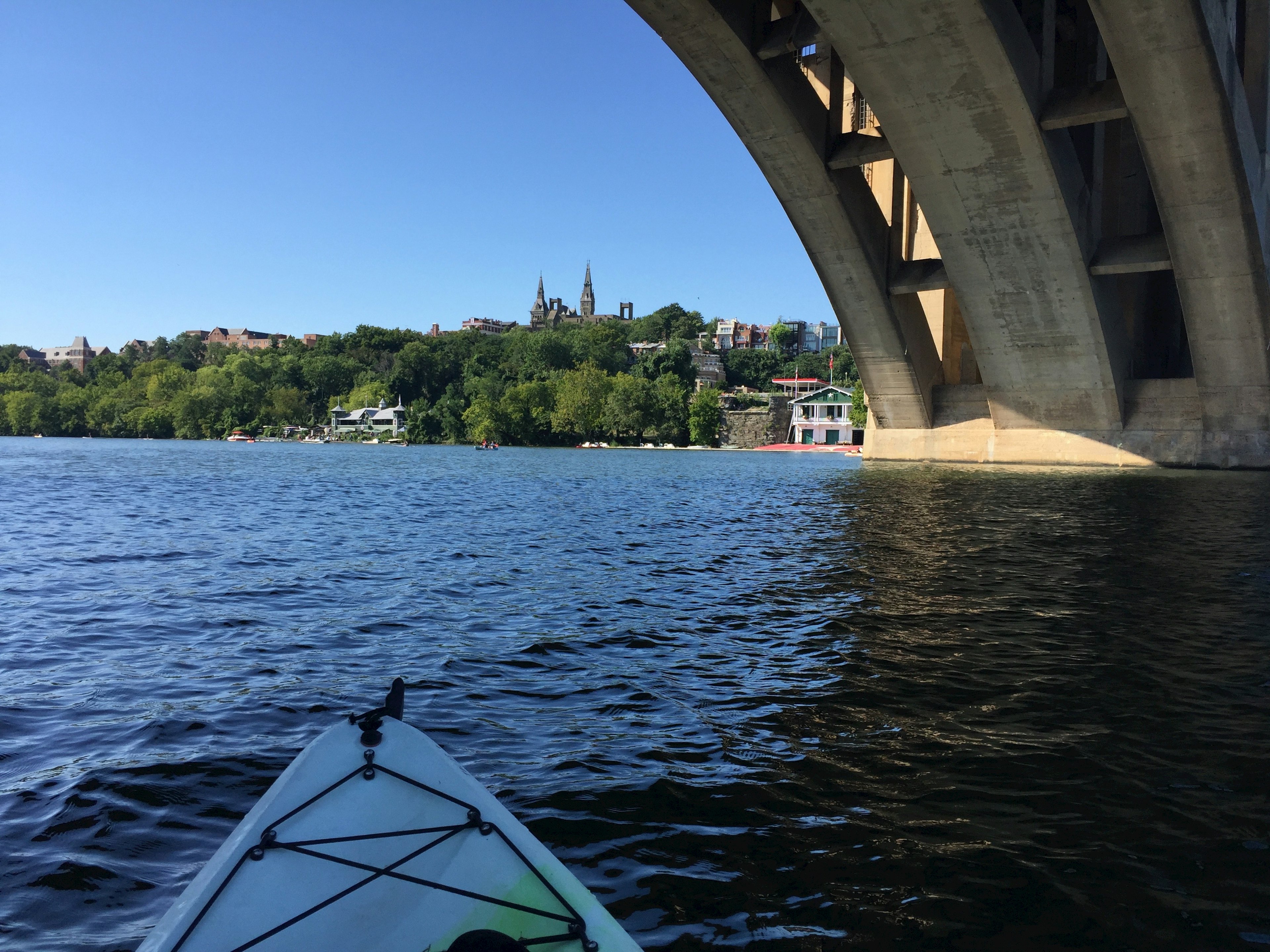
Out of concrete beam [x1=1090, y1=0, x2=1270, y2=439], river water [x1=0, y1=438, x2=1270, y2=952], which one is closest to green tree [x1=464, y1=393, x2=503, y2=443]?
concrete beam [x1=1090, y1=0, x2=1270, y2=439]

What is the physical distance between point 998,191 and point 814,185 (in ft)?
17.1

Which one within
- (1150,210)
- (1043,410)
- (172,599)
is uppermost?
(1150,210)

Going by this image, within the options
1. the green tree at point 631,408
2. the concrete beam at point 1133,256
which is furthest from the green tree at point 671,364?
the concrete beam at point 1133,256

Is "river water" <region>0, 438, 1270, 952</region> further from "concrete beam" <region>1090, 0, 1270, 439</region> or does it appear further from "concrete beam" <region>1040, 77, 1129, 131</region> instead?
"concrete beam" <region>1040, 77, 1129, 131</region>

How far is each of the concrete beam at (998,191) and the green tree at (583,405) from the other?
7374 centimetres

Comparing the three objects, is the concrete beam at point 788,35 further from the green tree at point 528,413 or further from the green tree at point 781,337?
the green tree at point 781,337

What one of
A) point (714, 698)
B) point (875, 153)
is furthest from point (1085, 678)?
point (875, 153)

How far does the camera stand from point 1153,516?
15.7 meters

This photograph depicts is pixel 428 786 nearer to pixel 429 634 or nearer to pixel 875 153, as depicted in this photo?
pixel 429 634

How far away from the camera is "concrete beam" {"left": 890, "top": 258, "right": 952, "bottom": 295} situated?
92.0ft

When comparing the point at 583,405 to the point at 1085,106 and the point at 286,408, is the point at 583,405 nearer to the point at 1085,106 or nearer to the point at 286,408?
the point at 286,408

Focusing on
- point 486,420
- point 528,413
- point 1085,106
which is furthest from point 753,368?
point 1085,106

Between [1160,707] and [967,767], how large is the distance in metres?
1.79

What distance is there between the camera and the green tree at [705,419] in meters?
97.6
